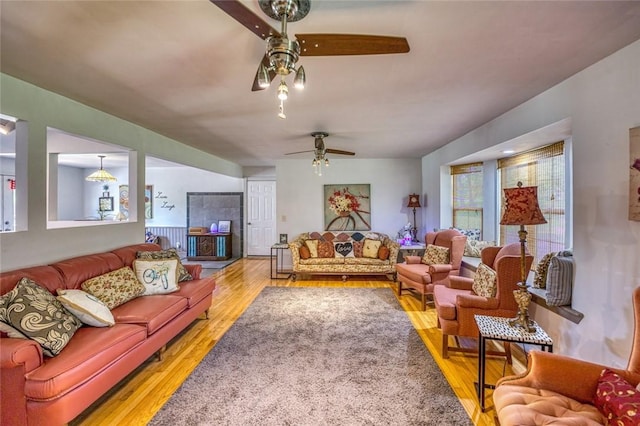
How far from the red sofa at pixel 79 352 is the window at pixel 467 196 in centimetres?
415

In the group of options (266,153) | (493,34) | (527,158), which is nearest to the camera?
(493,34)

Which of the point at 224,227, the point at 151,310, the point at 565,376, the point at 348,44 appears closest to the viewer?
the point at 348,44

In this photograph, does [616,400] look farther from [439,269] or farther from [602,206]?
[439,269]

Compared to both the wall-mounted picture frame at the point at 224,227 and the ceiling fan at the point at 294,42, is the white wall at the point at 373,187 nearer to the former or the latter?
the wall-mounted picture frame at the point at 224,227

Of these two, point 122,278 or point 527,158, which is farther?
point 527,158

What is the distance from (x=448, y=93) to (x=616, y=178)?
1314 mm

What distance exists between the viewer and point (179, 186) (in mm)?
Result: 7832

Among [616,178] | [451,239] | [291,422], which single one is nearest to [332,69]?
[616,178]

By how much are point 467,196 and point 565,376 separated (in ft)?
12.0

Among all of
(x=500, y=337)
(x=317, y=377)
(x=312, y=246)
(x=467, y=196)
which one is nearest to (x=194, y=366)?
(x=317, y=377)

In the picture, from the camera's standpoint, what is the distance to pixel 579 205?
2.19 m

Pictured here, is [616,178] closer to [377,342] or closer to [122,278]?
[377,342]

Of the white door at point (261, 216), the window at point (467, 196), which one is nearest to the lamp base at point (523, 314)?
the window at point (467, 196)

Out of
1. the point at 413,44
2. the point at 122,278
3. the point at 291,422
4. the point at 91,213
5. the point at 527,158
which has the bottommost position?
the point at 291,422
